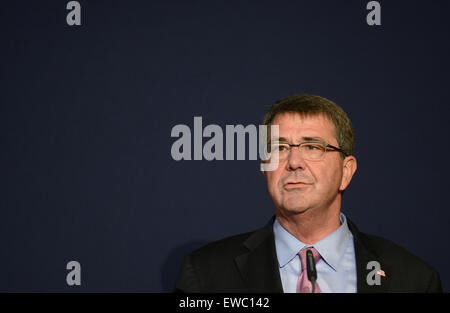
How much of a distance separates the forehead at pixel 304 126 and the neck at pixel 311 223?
0.26 metres

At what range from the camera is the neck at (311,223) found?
1.53 metres

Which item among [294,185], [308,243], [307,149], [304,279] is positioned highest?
[307,149]

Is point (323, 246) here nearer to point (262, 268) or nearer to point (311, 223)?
point (311, 223)

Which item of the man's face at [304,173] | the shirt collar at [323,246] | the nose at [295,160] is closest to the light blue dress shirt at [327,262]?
the shirt collar at [323,246]

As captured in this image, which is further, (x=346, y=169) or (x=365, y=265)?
(x=346, y=169)

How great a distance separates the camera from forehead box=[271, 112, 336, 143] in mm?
1529

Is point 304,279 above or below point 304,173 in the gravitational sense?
below

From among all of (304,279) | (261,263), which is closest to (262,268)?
(261,263)

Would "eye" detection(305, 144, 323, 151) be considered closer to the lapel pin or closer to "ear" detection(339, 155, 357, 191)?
"ear" detection(339, 155, 357, 191)

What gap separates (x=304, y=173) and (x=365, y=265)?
14.9 inches

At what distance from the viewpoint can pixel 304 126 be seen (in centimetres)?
154

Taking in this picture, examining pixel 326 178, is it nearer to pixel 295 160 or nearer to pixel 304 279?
pixel 295 160
